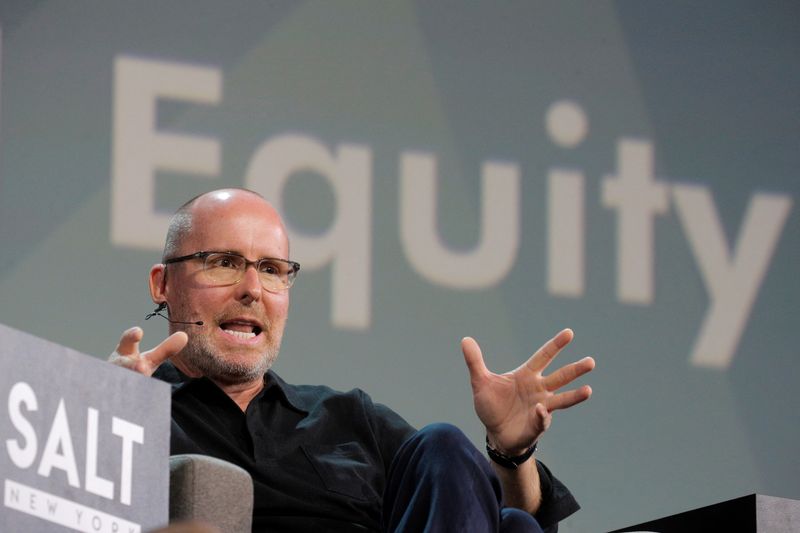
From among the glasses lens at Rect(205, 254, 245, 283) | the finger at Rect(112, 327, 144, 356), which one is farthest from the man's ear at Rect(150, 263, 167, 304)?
A: the finger at Rect(112, 327, 144, 356)

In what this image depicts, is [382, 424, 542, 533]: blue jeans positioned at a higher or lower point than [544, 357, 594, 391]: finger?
lower

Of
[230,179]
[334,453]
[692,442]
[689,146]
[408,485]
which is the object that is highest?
[689,146]

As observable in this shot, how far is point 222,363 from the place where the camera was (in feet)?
8.24

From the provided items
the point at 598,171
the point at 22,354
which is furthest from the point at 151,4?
the point at 22,354

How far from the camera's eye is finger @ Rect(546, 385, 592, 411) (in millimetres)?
2195

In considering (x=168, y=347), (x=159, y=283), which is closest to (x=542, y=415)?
(x=168, y=347)

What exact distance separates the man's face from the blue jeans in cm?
66

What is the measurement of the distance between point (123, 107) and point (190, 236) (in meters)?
0.62

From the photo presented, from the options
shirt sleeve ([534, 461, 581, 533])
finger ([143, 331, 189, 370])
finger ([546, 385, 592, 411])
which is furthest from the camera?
shirt sleeve ([534, 461, 581, 533])

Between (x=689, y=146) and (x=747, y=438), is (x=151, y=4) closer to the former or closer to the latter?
(x=689, y=146)

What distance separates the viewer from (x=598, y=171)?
11.4 ft

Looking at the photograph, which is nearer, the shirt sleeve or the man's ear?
the shirt sleeve

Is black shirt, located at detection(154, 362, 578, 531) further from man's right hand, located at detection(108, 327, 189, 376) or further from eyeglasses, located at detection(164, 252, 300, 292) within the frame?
man's right hand, located at detection(108, 327, 189, 376)

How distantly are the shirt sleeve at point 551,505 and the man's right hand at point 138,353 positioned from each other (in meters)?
0.70
